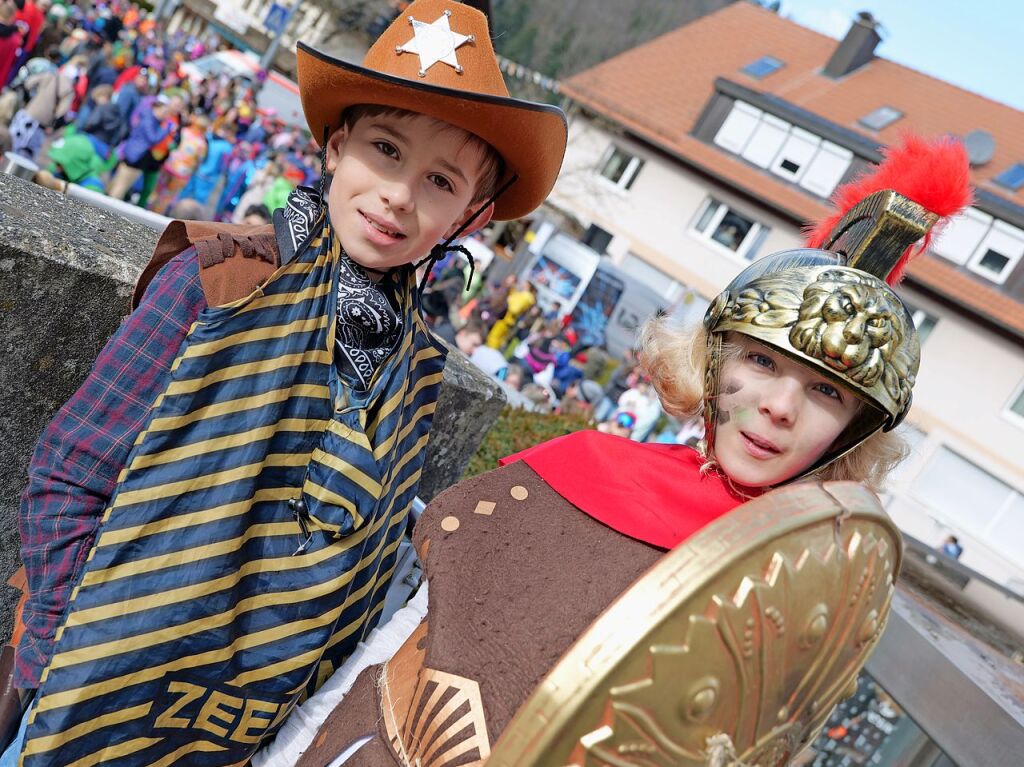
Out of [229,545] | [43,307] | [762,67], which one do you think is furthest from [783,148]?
[229,545]

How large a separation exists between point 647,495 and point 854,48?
28764 millimetres

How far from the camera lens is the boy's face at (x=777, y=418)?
1.53 m

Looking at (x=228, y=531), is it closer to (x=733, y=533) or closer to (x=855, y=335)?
(x=733, y=533)

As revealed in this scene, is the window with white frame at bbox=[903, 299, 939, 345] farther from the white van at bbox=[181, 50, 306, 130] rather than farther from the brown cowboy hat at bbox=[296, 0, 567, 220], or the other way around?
the brown cowboy hat at bbox=[296, 0, 567, 220]

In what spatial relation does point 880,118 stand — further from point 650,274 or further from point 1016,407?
point 1016,407

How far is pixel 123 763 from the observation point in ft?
5.05

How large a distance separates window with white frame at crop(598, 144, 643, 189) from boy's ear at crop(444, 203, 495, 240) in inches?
971

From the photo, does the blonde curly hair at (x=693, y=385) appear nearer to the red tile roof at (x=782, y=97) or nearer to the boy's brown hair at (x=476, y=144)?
the boy's brown hair at (x=476, y=144)

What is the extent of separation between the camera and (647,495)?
156 centimetres

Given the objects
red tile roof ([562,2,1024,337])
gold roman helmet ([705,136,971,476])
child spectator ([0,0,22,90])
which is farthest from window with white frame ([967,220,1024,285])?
gold roman helmet ([705,136,971,476])

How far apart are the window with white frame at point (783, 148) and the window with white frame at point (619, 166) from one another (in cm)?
Answer: 266

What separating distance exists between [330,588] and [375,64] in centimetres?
111

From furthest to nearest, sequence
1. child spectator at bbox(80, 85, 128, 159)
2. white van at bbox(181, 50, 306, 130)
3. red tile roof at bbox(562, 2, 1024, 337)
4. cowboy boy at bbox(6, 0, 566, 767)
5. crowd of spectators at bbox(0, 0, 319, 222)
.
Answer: red tile roof at bbox(562, 2, 1024, 337) → white van at bbox(181, 50, 306, 130) → child spectator at bbox(80, 85, 128, 159) → crowd of spectators at bbox(0, 0, 319, 222) → cowboy boy at bbox(6, 0, 566, 767)

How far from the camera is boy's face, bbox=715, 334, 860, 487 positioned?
1.53 meters
